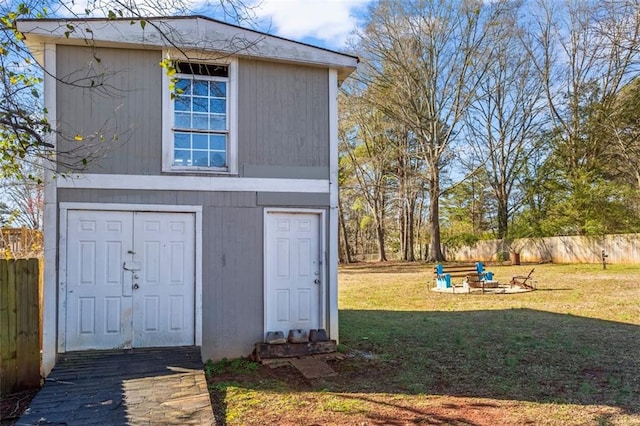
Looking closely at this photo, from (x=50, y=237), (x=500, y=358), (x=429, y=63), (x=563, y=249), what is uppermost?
(x=429, y=63)

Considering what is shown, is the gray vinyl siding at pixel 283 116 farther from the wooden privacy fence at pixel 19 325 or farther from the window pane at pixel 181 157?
the wooden privacy fence at pixel 19 325

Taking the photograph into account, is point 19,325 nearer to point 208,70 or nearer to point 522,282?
point 208,70

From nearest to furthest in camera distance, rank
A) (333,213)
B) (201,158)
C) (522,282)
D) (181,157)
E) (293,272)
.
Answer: (181,157)
(201,158)
(293,272)
(333,213)
(522,282)

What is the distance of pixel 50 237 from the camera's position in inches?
246

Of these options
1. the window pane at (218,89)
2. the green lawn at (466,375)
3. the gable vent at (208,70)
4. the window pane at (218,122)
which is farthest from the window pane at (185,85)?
the green lawn at (466,375)

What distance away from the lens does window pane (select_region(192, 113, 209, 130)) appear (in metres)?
6.99

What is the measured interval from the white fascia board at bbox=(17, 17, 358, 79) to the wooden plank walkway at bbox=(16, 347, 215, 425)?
416cm

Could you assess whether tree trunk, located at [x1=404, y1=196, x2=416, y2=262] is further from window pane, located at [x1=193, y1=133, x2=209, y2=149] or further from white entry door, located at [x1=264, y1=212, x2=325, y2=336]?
window pane, located at [x1=193, y1=133, x2=209, y2=149]

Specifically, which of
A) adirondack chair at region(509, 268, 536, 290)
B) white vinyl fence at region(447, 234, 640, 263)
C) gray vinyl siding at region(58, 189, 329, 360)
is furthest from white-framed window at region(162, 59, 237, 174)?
white vinyl fence at region(447, 234, 640, 263)

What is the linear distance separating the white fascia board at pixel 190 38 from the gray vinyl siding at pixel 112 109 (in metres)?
0.22

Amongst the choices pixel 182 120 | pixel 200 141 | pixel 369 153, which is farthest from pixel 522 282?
pixel 369 153

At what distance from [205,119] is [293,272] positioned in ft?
8.70

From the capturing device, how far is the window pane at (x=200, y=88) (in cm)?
705

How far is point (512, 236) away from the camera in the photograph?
Result: 94.1 ft
